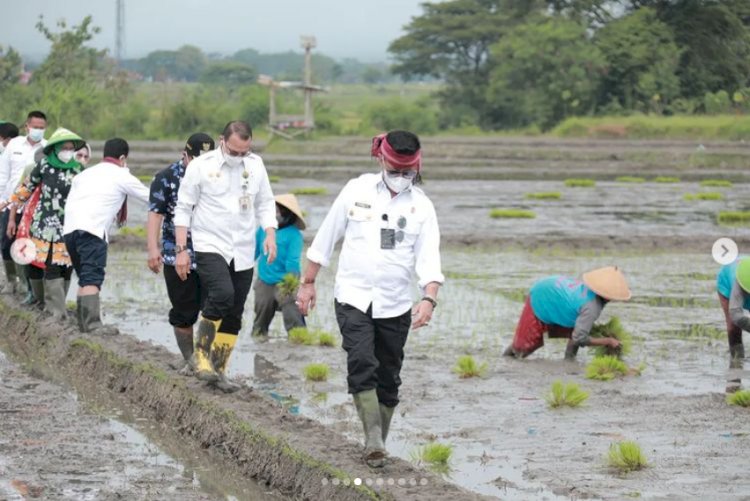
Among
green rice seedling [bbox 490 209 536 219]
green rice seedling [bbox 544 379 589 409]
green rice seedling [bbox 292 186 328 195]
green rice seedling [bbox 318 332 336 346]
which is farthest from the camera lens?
green rice seedling [bbox 292 186 328 195]

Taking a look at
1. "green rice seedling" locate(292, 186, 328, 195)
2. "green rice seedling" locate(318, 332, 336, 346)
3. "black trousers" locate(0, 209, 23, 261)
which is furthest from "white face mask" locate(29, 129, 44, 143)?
"green rice seedling" locate(292, 186, 328, 195)

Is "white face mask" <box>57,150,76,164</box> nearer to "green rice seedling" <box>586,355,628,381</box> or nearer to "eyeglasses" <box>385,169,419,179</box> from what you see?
"green rice seedling" <box>586,355,628,381</box>

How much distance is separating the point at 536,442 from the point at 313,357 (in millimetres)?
3010

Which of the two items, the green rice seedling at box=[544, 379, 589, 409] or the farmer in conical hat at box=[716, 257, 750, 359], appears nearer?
the green rice seedling at box=[544, 379, 589, 409]

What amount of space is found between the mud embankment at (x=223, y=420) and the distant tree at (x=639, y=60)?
1383 inches

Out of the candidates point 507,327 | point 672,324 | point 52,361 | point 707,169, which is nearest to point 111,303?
point 52,361

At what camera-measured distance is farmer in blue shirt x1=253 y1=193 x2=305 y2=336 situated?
36.6 feet

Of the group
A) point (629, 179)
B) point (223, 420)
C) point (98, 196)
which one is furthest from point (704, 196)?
point (223, 420)

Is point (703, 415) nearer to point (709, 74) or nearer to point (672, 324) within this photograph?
point (672, 324)

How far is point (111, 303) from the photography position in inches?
519

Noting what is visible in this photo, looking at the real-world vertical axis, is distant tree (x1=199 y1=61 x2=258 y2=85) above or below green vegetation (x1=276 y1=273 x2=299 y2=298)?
above

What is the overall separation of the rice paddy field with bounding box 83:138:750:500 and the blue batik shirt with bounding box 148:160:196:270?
120 cm

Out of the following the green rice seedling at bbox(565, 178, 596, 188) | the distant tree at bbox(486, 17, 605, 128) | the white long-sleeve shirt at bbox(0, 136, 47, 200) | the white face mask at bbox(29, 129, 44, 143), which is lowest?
the green rice seedling at bbox(565, 178, 596, 188)

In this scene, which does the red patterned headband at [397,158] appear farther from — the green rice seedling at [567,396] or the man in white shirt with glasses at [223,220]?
the green rice seedling at [567,396]
